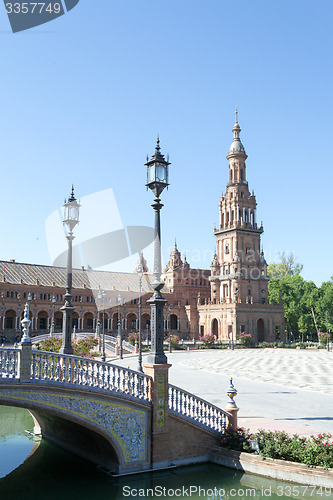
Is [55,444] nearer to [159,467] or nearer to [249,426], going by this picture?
[159,467]

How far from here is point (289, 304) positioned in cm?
8912

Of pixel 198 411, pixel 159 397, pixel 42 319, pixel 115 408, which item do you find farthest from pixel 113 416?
pixel 42 319

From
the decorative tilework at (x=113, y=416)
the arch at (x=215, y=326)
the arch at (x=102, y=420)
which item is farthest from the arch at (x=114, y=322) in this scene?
the decorative tilework at (x=113, y=416)

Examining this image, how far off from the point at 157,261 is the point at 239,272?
6940 cm

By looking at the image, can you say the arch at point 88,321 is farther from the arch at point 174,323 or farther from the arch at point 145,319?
the arch at point 174,323

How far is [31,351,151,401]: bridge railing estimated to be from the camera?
12.1m

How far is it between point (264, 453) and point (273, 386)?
14.9 meters

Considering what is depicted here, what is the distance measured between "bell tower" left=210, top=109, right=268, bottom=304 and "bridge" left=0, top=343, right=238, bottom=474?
2638 inches

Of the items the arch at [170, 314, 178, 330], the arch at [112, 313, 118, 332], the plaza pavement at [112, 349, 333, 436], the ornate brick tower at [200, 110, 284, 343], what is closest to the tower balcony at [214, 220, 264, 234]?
the ornate brick tower at [200, 110, 284, 343]

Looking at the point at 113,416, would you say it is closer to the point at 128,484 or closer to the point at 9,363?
the point at 128,484

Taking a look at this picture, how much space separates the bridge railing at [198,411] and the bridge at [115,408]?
1.2 inches

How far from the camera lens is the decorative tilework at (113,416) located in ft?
40.2

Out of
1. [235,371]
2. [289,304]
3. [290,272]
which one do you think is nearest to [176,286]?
[289,304]

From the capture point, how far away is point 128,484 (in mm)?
12680
